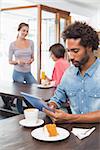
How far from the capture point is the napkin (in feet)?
3.73

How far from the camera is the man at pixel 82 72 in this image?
155 cm

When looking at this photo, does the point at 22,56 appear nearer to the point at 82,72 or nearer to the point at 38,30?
the point at 38,30

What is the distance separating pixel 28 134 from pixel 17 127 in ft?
0.39

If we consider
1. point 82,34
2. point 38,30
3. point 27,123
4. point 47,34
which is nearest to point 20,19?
point 47,34

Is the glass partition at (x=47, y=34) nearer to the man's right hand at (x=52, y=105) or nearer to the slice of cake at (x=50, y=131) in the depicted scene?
the man's right hand at (x=52, y=105)

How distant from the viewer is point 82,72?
64.2 inches

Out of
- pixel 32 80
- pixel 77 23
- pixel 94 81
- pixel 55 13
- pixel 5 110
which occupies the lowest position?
pixel 5 110

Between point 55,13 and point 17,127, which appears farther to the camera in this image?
point 55,13

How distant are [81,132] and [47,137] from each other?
0.57ft

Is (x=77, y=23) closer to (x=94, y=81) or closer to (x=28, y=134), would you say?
(x=94, y=81)

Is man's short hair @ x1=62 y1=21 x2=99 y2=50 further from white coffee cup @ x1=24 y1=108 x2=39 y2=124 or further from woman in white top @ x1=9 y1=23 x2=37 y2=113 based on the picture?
woman in white top @ x1=9 y1=23 x2=37 y2=113

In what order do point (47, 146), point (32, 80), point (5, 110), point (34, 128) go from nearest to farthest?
point (47, 146) → point (34, 128) → point (5, 110) → point (32, 80)

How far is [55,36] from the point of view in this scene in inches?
227

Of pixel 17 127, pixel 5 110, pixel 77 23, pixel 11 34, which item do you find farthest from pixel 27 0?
pixel 17 127
